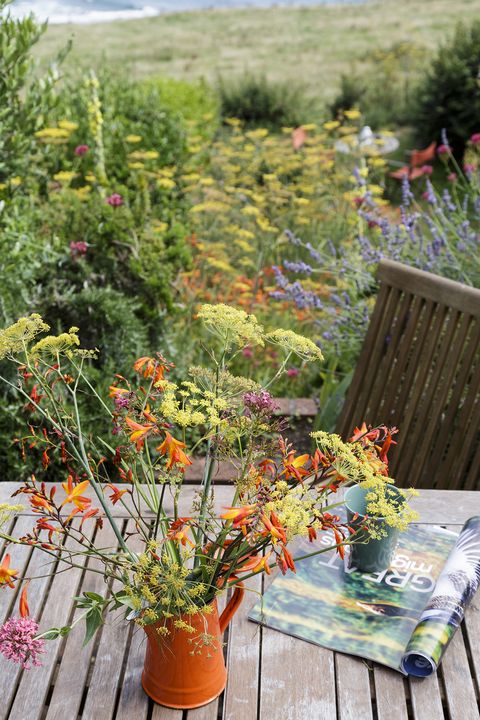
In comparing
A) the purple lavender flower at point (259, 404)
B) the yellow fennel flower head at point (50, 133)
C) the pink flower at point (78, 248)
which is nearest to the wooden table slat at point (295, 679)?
the purple lavender flower at point (259, 404)

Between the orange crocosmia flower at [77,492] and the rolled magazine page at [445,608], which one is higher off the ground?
the orange crocosmia flower at [77,492]

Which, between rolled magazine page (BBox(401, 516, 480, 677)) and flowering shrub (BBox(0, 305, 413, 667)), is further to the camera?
rolled magazine page (BBox(401, 516, 480, 677))

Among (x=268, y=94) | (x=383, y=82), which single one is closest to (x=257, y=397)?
(x=268, y=94)

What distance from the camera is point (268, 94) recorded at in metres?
8.05

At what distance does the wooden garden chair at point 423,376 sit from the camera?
2.15 metres

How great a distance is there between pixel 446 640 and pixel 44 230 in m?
2.89

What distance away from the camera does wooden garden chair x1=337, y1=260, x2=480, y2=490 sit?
2.15 m

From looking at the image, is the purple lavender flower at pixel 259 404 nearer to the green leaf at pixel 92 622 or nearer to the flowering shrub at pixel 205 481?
the flowering shrub at pixel 205 481

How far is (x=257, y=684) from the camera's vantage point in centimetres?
133

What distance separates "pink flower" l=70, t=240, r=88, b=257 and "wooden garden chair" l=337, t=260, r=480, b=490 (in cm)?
117

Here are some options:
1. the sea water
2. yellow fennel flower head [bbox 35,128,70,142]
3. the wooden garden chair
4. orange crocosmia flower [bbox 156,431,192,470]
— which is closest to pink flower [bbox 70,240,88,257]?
the wooden garden chair

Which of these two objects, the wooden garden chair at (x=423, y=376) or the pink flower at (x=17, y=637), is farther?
the wooden garden chair at (x=423, y=376)

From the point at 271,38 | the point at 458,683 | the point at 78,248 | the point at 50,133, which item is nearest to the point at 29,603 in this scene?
the point at 458,683

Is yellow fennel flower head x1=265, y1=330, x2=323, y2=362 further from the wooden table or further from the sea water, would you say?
the sea water
